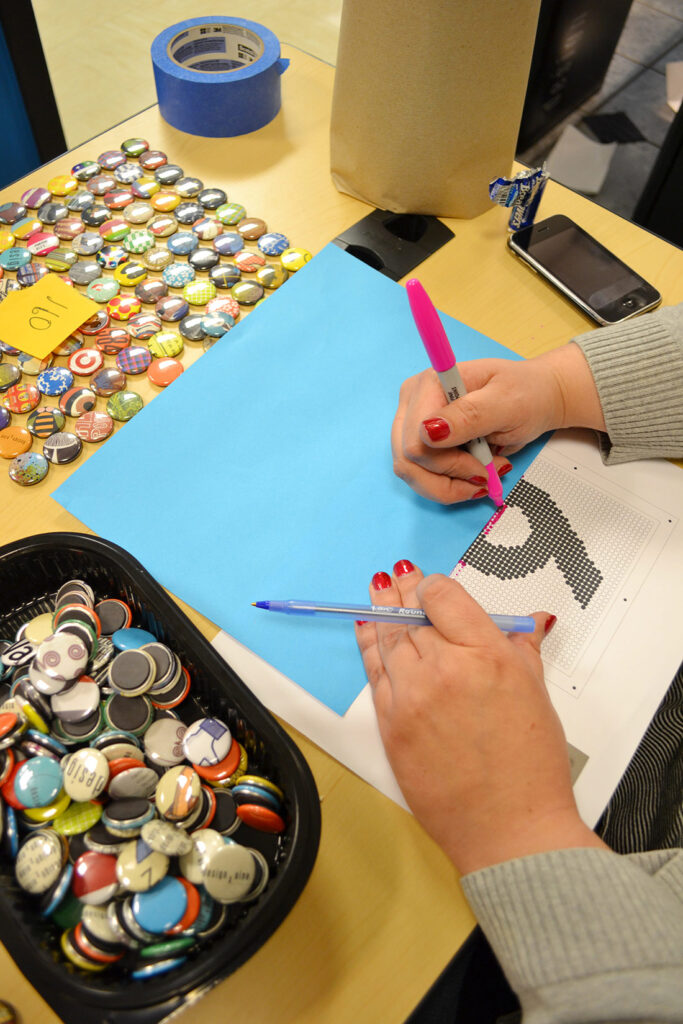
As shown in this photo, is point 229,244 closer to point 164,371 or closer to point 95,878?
point 164,371

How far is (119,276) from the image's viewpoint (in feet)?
2.60

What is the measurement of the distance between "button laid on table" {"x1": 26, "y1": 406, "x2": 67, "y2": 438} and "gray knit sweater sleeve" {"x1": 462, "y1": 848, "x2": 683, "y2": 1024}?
572mm

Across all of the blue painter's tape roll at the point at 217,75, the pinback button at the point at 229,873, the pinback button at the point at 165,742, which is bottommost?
the pinback button at the point at 229,873

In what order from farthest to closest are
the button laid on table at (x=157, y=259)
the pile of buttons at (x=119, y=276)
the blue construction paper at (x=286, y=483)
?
the button laid on table at (x=157, y=259) < the pile of buttons at (x=119, y=276) < the blue construction paper at (x=286, y=483)

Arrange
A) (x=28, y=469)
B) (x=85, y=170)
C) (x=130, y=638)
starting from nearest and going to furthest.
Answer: (x=130, y=638), (x=28, y=469), (x=85, y=170)

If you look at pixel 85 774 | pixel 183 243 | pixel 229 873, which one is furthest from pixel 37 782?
pixel 183 243

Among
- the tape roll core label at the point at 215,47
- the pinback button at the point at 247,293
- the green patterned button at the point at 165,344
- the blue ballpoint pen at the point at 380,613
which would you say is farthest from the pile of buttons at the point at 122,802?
the tape roll core label at the point at 215,47

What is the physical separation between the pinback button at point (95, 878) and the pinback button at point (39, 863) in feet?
0.05

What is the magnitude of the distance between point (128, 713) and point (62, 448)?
31cm

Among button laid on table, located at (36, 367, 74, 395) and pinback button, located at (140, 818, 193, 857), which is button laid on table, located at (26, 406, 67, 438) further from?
pinback button, located at (140, 818, 193, 857)

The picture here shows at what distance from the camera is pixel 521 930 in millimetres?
439

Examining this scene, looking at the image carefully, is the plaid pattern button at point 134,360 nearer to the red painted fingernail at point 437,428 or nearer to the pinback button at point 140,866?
the red painted fingernail at point 437,428

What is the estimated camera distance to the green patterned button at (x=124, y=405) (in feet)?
2.31

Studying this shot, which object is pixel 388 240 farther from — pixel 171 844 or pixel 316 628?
pixel 171 844
